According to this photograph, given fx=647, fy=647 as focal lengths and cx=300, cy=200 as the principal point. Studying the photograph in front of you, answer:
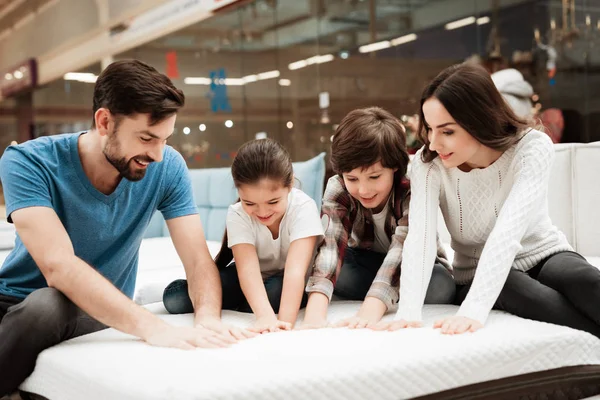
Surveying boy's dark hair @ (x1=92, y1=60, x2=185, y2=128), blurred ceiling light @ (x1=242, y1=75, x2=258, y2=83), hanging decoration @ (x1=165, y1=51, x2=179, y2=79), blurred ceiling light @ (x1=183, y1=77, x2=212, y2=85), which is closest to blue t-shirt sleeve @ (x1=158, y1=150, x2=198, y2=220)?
boy's dark hair @ (x1=92, y1=60, x2=185, y2=128)

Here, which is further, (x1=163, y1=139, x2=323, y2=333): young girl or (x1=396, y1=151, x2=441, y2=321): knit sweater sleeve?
(x1=163, y1=139, x2=323, y2=333): young girl

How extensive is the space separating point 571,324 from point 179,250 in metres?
1.02

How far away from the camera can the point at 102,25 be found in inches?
318

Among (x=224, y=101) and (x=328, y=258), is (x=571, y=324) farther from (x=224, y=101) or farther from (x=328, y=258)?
(x=224, y=101)

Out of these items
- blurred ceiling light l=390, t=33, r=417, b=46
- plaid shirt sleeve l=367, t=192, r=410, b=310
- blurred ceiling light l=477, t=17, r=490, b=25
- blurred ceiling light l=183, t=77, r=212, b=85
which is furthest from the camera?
blurred ceiling light l=183, t=77, r=212, b=85

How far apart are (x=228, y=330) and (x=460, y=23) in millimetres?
3955

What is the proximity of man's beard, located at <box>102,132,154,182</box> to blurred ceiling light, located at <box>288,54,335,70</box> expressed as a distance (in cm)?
454

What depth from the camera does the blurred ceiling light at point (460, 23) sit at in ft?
15.4

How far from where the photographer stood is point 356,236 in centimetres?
198

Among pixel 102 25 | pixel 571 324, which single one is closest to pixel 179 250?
pixel 571 324

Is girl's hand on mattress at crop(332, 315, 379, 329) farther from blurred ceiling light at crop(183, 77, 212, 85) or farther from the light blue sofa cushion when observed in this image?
blurred ceiling light at crop(183, 77, 212, 85)

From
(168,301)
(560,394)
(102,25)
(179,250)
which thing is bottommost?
(560,394)

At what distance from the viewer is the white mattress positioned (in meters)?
1.08

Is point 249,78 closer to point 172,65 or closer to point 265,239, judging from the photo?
point 172,65
